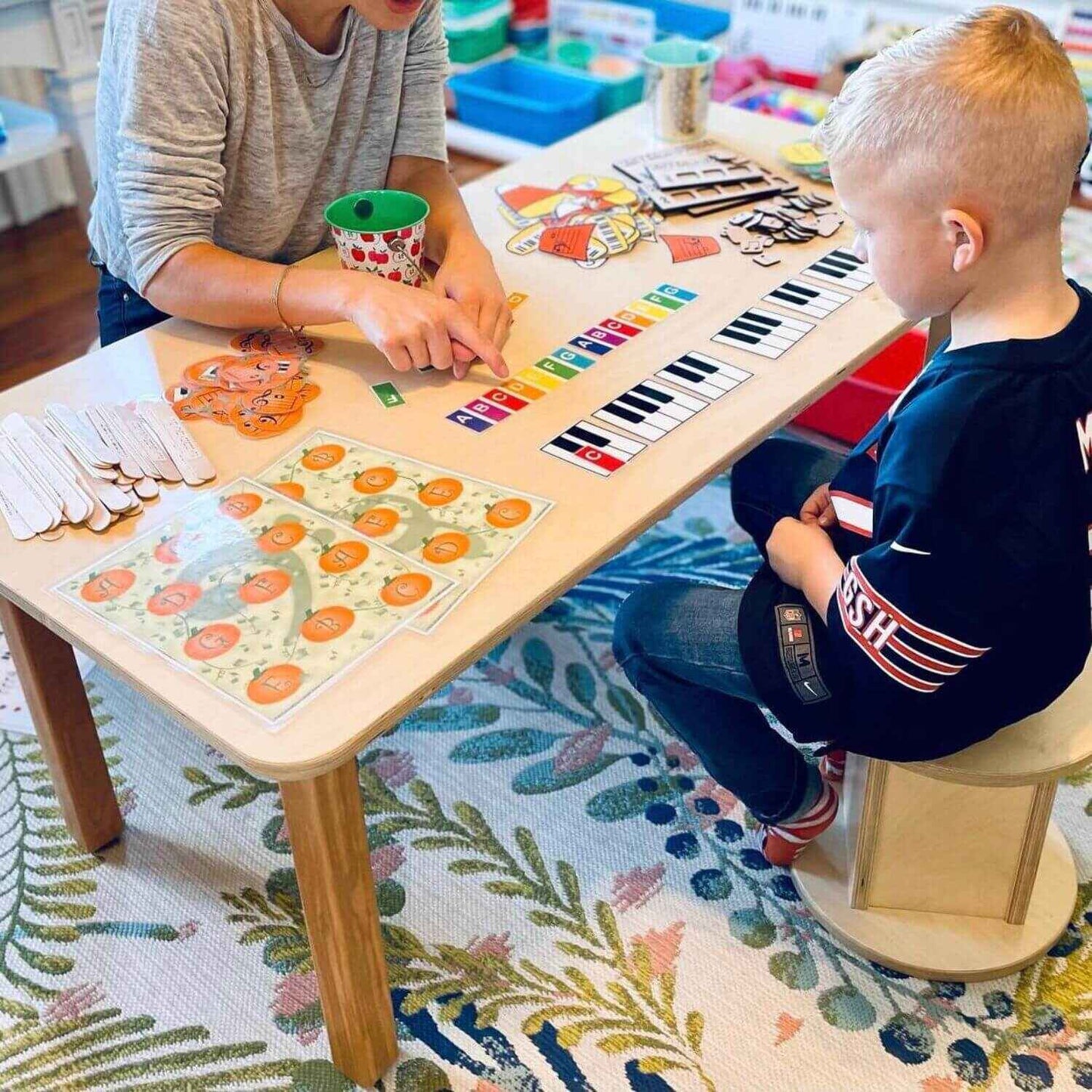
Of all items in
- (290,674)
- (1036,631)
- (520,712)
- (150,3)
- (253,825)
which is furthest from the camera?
(520,712)

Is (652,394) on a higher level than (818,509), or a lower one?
higher

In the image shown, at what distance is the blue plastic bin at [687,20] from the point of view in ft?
10.6

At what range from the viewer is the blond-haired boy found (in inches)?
36.4

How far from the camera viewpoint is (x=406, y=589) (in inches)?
38.8

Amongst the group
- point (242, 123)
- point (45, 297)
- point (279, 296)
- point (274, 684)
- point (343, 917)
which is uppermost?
point (242, 123)

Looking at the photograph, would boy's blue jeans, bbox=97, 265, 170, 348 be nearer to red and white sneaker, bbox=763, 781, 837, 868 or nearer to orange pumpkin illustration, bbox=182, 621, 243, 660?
orange pumpkin illustration, bbox=182, 621, 243, 660

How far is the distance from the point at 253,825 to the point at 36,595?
1.97 feet

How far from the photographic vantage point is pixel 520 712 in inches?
65.3

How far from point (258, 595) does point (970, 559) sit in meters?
0.57

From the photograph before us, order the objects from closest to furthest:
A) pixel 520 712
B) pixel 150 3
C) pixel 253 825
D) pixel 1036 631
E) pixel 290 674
Answer: pixel 290 674 < pixel 1036 631 < pixel 150 3 < pixel 253 825 < pixel 520 712

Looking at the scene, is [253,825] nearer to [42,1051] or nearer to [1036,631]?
[42,1051]

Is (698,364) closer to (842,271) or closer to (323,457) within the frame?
(842,271)

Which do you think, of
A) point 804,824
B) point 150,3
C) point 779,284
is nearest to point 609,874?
point 804,824

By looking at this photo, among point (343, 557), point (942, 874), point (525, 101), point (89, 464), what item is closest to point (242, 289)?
point (89, 464)
